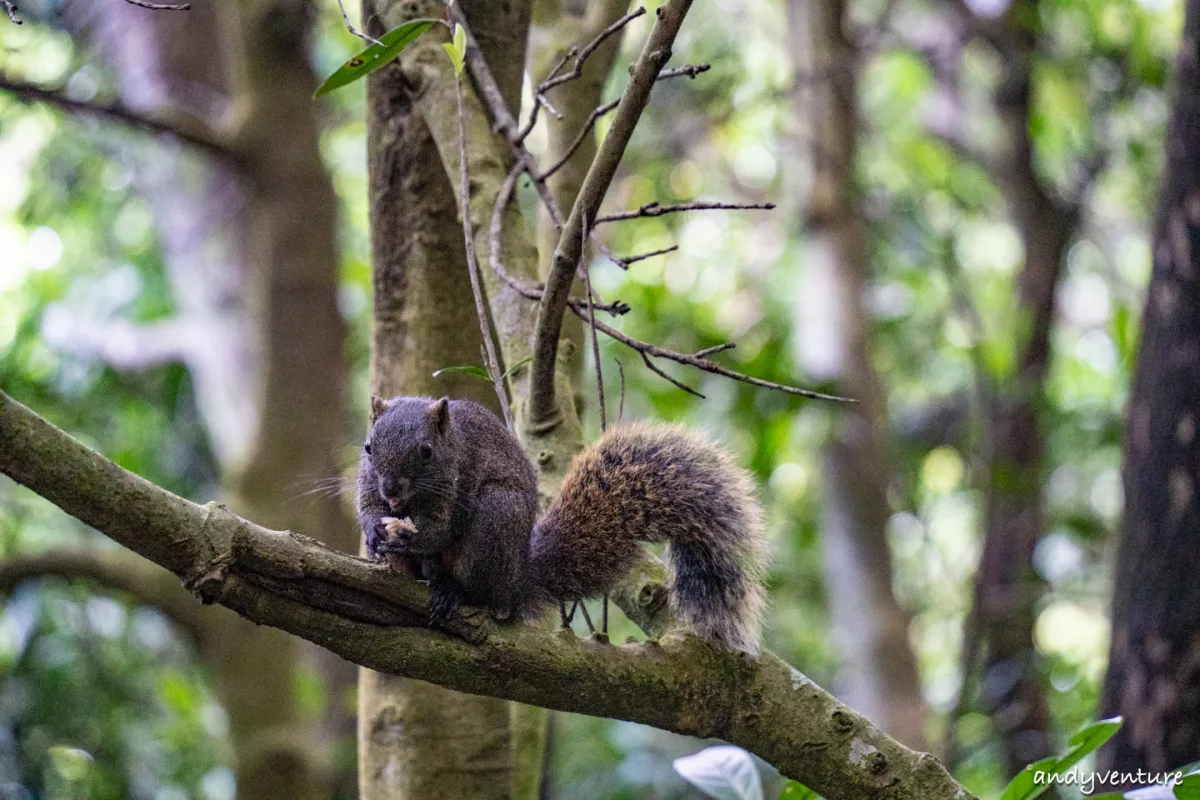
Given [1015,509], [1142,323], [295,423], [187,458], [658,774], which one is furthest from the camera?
[187,458]

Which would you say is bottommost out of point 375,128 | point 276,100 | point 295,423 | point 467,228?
point 467,228

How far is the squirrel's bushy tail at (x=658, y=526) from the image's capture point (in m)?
1.83

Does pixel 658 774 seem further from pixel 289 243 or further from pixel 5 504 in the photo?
pixel 5 504

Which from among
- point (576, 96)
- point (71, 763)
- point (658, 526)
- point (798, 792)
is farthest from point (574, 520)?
point (71, 763)

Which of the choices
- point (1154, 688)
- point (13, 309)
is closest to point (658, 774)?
point (1154, 688)

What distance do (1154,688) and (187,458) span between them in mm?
4461

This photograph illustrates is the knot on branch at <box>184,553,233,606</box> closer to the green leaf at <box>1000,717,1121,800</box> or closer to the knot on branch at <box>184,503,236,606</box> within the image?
the knot on branch at <box>184,503,236,606</box>

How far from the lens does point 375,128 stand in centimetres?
246

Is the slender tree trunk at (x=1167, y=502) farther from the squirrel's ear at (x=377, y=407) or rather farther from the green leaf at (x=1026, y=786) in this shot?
the squirrel's ear at (x=377, y=407)

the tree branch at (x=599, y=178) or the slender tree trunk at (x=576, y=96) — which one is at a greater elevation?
the slender tree trunk at (x=576, y=96)

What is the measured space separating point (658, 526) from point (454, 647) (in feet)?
1.60

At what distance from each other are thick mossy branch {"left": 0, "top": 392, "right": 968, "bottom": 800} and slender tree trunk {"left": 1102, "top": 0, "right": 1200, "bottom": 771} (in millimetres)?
1454

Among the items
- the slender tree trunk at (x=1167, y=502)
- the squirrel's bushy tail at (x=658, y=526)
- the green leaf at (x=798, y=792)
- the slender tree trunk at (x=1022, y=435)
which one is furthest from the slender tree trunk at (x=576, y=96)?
the slender tree trunk at (x=1022, y=435)

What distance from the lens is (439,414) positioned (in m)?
1.97
